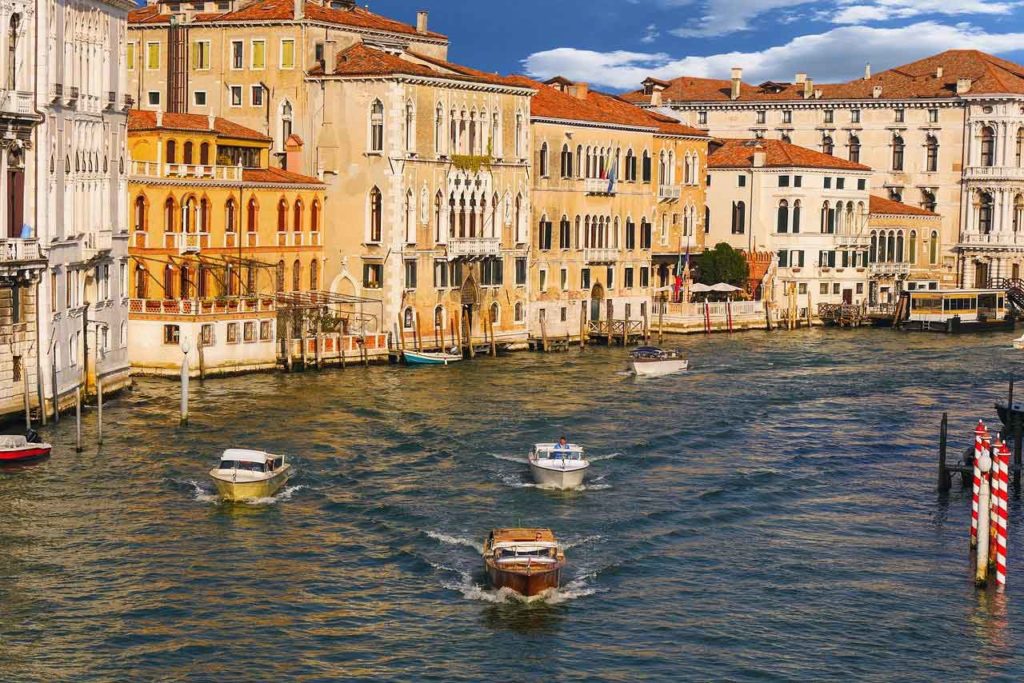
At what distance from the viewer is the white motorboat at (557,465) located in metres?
42.0

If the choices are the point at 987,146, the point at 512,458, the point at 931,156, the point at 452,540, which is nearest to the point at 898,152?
the point at 931,156

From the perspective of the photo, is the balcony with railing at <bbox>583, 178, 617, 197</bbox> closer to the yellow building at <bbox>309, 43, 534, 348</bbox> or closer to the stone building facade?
the yellow building at <bbox>309, 43, 534, 348</bbox>

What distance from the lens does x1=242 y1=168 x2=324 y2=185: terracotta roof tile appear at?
64.6m

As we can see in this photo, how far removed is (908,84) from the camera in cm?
10438

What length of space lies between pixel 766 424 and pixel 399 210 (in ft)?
62.4

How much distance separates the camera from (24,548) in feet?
115

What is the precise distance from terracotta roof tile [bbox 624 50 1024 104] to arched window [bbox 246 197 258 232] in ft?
149

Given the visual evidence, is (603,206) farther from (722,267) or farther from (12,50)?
(12,50)

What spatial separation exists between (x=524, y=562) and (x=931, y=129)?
74759mm

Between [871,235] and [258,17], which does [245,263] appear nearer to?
[258,17]

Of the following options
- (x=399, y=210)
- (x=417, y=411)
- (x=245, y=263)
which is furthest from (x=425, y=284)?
(x=417, y=411)

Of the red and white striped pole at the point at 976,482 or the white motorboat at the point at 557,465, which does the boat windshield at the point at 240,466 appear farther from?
the red and white striped pole at the point at 976,482

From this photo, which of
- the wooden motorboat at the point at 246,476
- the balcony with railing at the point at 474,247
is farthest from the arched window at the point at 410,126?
the wooden motorboat at the point at 246,476

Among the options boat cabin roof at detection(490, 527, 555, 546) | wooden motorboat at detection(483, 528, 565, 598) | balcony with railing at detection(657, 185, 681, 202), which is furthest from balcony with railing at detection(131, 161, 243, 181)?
wooden motorboat at detection(483, 528, 565, 598)
